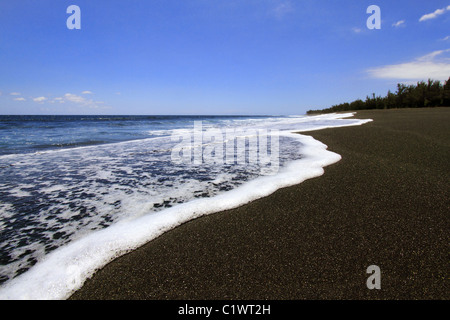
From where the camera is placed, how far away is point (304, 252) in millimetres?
1632

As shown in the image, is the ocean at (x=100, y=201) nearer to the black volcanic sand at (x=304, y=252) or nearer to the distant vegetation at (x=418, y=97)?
the black volcanic sand at (x=304, y=252)

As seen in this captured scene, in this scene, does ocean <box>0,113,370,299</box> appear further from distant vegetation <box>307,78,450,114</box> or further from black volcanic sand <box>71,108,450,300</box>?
distant vegetation <box>307,78,450,114</box>

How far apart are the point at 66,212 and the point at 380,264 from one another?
3081 mm

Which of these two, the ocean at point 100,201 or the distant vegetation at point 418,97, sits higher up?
the distant vegetation at point 418,97

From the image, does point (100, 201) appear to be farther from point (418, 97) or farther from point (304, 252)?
point (418, 97)

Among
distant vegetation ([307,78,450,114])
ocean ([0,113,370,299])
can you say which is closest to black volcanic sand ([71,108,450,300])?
ocean ([0,113,370,299])

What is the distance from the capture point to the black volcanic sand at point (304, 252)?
134cm

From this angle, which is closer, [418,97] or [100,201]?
[100,201]

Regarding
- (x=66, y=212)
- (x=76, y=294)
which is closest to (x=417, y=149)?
(x=76, y=294)

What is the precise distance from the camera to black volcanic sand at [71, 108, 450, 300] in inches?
52.8

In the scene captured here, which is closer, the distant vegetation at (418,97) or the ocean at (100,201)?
the ocean at (100,201)

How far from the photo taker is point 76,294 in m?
1.39

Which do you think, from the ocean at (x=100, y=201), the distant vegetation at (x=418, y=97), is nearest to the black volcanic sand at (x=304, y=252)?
the ocean at (x=100, y=201)

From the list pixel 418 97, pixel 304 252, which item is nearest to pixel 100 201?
pixel 304 252
